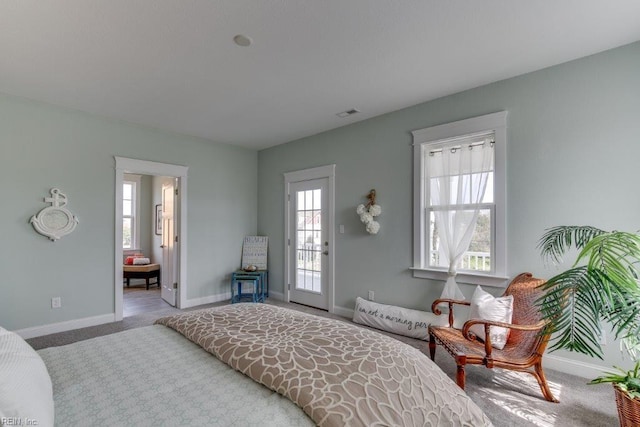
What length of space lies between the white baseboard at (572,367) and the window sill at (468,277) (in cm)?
68

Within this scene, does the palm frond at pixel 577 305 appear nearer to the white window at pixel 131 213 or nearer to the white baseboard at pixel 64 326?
the white baseboard at pixel 64 326

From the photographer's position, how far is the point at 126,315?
4098 millimetres

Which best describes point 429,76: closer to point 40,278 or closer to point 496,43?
point 496,43

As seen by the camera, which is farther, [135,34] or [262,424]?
[135,34]

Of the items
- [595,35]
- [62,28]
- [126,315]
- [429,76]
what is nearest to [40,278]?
[126,315]

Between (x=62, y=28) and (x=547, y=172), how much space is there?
391 centimetres

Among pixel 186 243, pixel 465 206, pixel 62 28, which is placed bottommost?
pixel 186 243

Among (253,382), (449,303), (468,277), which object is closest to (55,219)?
(253,382)

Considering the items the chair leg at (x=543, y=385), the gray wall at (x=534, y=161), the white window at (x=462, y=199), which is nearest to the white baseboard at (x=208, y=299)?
the gray wall at (x=534, y=161)

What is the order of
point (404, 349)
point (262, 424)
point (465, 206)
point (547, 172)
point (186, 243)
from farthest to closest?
1. point (186, 243)
2. point (465, 206)
3. point (547, 172)
4. point (404, 349)
5. point (262, 424)

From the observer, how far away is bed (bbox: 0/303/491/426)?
1.00m

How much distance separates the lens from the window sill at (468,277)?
2832mm

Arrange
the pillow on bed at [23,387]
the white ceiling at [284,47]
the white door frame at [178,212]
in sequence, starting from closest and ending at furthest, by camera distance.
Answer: the pillow on bed at [23,387] < the white ceiling at [284,47] < the white door frame at [178,212]

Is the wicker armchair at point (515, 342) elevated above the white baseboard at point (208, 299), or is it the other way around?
the wicker armchair at point (515, 342)
